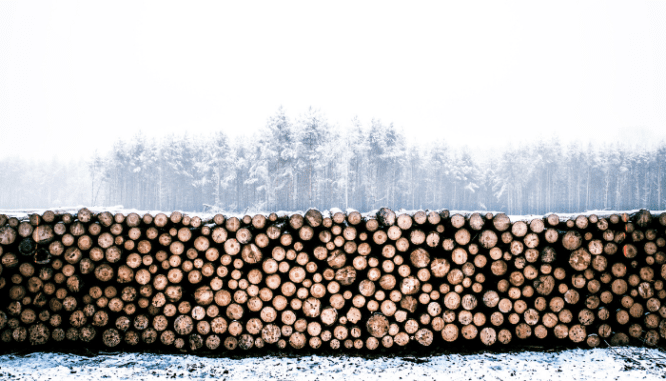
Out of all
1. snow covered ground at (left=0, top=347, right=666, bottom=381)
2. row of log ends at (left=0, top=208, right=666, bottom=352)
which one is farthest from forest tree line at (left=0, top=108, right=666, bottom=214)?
snow covered ground at (left=0, top=347, right=666, bottom=381)

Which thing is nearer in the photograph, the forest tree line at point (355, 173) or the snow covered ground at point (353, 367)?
the snow covered ground at point (353, 367)

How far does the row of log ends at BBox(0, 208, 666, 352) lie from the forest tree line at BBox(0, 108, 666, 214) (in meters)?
21.9

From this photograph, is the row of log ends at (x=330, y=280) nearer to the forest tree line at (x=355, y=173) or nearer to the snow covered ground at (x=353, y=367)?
the snow covered ground at (x=353, y=367)

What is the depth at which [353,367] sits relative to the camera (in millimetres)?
3963

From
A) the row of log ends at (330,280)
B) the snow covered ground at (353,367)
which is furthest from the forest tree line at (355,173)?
the snow covered ground at (353,367)

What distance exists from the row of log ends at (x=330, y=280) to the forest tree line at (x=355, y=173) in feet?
71.8

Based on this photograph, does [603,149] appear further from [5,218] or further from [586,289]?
[5,218]

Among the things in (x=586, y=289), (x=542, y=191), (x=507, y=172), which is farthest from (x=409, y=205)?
(x=586, y=289)

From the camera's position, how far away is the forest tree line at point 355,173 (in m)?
27.5

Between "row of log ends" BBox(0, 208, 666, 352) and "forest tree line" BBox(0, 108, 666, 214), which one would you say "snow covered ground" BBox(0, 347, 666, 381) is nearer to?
"row of log ends" BBox(0, 208, 666, 352)

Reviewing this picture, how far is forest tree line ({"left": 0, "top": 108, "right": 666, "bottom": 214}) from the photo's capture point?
2747 centimetres

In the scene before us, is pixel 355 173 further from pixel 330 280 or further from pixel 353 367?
pixel 353 367

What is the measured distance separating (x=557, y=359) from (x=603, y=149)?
157 ft

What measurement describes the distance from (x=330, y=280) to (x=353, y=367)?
96cm
